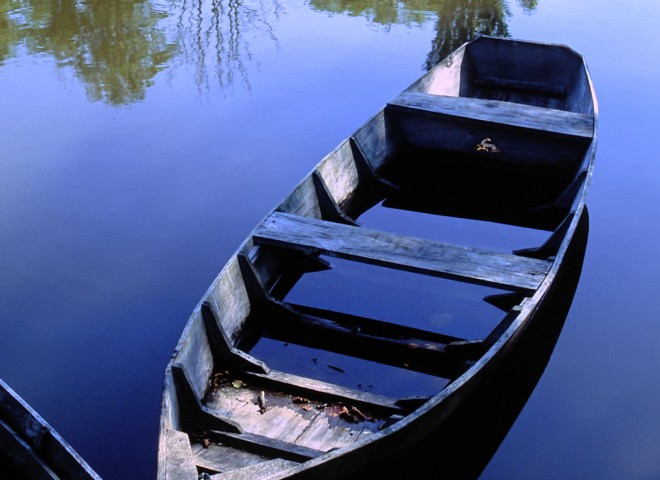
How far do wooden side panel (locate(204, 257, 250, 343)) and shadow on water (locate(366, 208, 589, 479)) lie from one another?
181 cm

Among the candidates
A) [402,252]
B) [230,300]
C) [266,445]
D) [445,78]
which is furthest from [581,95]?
[266,445]

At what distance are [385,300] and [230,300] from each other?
6.29 feet

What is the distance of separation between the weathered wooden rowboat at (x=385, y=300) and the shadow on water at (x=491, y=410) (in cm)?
6

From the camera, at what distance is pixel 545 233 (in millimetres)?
9453

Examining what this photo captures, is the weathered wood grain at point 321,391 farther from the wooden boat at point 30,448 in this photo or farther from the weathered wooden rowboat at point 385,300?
the wooden boat at point 30,448

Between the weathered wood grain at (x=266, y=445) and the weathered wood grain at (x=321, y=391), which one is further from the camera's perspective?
the weathered wood grain at (x=321, y=391)

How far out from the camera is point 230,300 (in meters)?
6.85

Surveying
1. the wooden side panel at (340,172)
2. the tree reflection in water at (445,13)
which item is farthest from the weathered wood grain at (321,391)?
the tree reflection in water at (445,13)

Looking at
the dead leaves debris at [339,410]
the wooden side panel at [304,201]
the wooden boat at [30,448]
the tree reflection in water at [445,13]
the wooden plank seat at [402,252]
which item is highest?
the tree reflection in water at [445,13]

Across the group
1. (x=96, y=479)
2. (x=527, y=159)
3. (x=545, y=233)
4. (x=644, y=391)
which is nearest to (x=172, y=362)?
(x=96, y=479)

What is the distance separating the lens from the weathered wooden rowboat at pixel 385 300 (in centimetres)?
565

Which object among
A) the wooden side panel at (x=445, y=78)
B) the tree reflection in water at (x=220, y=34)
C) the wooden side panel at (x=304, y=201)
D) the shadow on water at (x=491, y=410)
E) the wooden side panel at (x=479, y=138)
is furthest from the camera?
the tree reflection in water at (x=220, y=34)

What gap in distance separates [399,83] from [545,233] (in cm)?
484

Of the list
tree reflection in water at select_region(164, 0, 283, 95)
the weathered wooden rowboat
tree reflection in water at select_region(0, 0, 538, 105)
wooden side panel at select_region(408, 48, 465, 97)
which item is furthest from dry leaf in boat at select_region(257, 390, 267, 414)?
tree reflection in water at select_region(164, 0, 283, 95)
